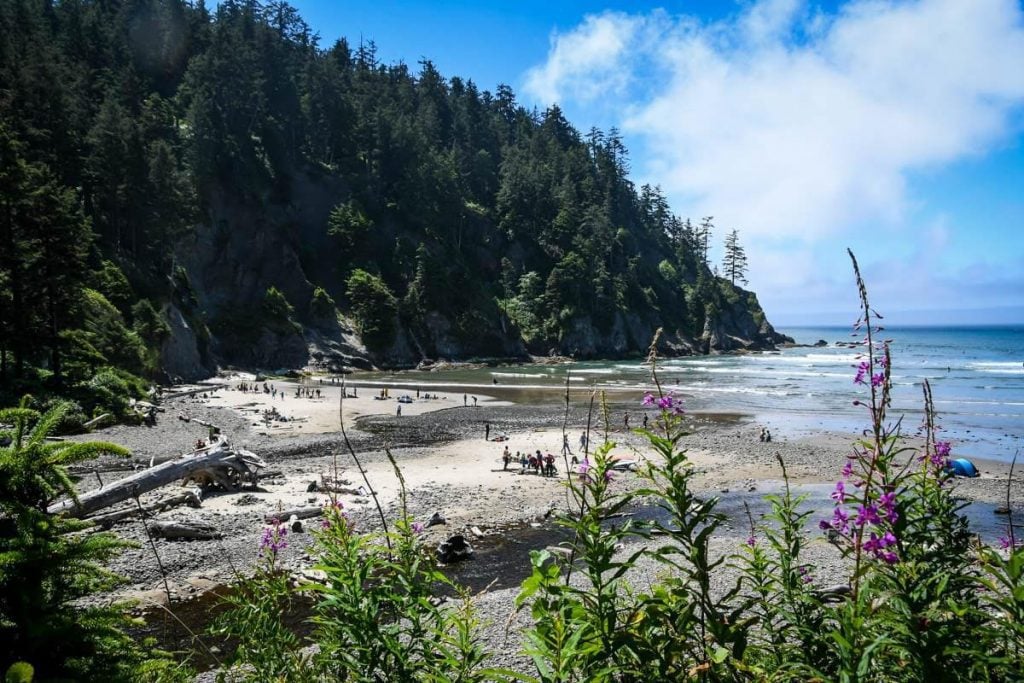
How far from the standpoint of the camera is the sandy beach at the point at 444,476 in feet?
41.1

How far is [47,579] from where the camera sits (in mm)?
3051

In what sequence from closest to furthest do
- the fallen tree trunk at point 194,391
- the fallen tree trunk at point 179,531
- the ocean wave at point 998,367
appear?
the fallen tree trunk at point 179,531 → the fallen tree trunk at point 194,391 → the ocean wave at point 998,367

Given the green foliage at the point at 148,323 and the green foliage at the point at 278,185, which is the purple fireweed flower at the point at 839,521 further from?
the green foliage at the point at 148,323

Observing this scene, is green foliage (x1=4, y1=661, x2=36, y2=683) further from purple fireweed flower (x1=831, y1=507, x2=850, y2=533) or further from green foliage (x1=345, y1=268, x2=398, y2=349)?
green foliage (x1=345, y1=268, x2=398, y2=349)

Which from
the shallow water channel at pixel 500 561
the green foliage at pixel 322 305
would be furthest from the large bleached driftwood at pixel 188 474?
the green foliage at pixel 322 305

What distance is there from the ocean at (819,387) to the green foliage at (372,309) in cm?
917

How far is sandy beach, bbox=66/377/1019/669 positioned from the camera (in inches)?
493

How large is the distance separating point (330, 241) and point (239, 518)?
73.7 m

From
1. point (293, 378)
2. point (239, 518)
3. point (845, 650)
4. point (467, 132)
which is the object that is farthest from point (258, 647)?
point (467, 132)

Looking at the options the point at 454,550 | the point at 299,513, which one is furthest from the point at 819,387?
the point at 299,513

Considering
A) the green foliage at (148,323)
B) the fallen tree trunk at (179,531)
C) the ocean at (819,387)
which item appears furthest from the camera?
the green foliage at (148,323)

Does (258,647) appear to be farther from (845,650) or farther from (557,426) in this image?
(557,426)

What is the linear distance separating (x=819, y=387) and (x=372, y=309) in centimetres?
5461

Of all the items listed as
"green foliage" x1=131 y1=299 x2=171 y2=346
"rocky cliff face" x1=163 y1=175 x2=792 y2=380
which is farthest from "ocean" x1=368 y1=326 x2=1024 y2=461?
"green foliage" x1=131 y1=299 x2=171 y2=346
